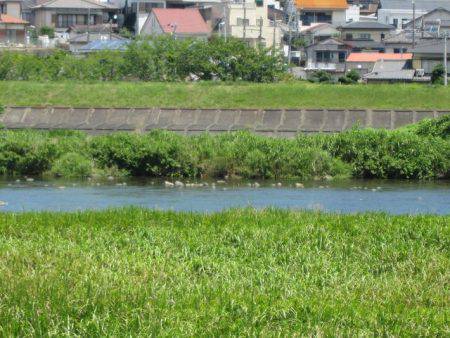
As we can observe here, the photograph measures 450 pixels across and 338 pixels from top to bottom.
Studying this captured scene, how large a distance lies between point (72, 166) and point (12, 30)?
1614 inches

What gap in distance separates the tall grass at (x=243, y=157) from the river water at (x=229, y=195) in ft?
2.27

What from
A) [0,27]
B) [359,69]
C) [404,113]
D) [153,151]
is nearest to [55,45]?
[0,27]

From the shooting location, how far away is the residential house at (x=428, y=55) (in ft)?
175

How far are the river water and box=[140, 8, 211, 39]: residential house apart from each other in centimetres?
3488

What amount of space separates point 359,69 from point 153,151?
33.9 metres

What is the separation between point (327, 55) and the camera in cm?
6194

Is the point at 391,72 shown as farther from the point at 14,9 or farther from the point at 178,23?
the point at 14,9

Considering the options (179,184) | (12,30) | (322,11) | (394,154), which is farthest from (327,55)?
(179,184)

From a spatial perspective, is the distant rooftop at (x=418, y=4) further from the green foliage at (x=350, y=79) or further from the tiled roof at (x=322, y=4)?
the green foliage at (x=350, y=79)

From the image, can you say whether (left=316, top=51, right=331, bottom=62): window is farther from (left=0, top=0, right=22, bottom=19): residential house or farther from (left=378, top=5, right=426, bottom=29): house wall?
(left=0, top=0, right=22, bottom=19): residential house

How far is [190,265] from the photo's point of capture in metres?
9.41

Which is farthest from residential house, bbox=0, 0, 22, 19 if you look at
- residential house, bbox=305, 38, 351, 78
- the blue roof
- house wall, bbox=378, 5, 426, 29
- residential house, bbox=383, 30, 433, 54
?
house wall, bbox=378, 5, 426, 29

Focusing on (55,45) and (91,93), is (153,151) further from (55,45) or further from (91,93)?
(55,45)

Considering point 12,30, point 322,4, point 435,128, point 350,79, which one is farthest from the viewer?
point 322,4
